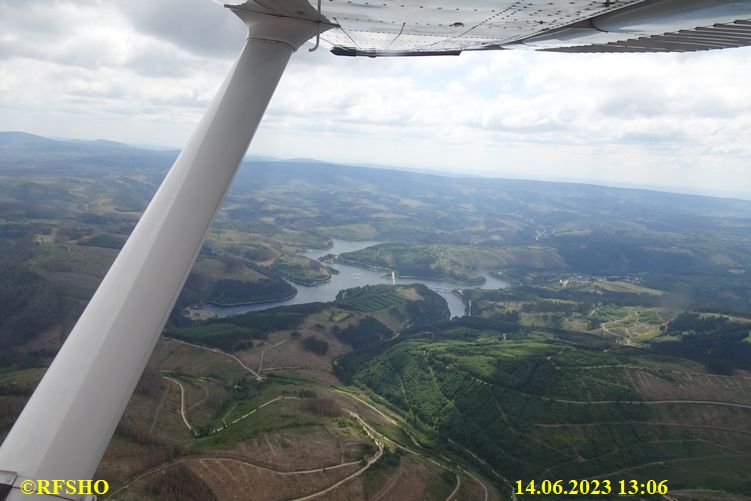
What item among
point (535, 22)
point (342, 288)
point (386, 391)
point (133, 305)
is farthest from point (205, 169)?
point (342, 288)

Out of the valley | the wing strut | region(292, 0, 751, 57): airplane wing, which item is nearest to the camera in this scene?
the wing strut

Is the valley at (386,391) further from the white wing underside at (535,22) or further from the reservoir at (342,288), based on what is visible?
the white wing underside at (535,22)

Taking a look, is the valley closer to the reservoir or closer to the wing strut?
the reservoir

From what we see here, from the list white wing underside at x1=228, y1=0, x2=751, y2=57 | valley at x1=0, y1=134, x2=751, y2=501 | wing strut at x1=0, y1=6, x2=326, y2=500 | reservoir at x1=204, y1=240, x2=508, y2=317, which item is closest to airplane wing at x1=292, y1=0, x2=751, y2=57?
white wing underside at x1=228, y1=0, x2=751, y2=57

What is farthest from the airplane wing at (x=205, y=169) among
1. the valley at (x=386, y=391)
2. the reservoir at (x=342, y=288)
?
the reservoir at (x=342, y=288)

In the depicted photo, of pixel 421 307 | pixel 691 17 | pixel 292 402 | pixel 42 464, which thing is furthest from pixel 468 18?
pixel 421 307

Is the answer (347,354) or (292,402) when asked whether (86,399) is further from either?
(347,354)
